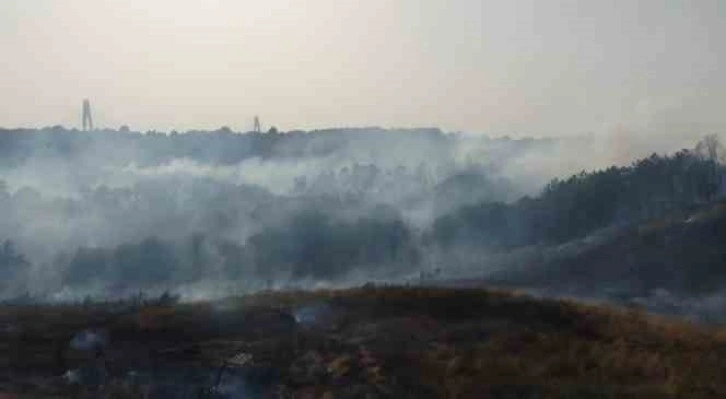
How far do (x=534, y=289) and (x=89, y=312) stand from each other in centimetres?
7815

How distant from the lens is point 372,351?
40.0 metres

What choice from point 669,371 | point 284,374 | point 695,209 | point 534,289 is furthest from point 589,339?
point 695,209

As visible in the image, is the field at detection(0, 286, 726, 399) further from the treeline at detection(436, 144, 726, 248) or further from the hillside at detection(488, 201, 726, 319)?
the treeline at detection(436, 144, 726, 248)

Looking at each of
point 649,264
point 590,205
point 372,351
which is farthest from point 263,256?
point 372,351

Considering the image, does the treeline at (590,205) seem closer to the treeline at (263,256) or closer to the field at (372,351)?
the treeline at (263,256)

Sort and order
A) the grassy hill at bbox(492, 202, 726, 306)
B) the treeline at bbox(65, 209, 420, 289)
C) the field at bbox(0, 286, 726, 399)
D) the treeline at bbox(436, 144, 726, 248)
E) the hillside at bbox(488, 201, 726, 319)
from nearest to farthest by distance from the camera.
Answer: the field at bbox(0, 286, 726, 399) → the hillside at bbox(488, 201, 726, 319) → the grassy hill at bbox(492, 202, 726, 306) → the treeline at bbox(65, 209, 420, 289) → the treeline at bbox(436, 144, 726, 248)

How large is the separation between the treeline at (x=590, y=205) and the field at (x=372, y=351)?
128 m

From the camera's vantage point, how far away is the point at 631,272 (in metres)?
134

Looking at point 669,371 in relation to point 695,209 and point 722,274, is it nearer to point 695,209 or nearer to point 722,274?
point 722,274

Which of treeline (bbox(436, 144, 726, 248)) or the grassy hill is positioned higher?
treeline (bbox(436, 144, 726, 248))

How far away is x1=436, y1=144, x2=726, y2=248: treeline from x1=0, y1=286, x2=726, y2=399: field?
128446 millimetres

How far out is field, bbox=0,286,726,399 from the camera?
35375mm

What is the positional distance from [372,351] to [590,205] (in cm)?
14541

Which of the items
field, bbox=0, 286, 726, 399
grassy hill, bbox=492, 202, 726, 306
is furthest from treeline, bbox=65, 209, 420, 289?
field, bbox=0, 286, 726, 399
